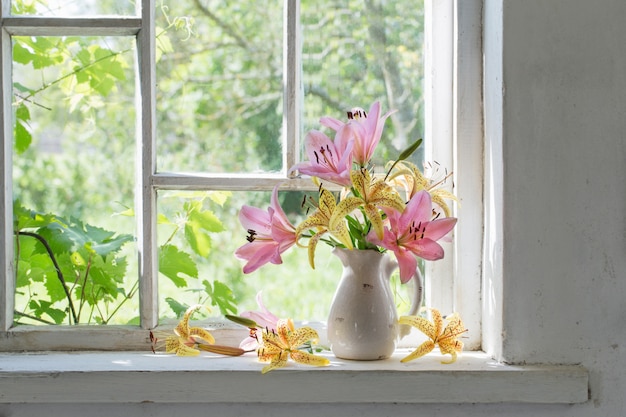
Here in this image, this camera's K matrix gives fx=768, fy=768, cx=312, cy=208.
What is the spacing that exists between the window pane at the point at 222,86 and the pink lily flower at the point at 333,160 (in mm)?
211

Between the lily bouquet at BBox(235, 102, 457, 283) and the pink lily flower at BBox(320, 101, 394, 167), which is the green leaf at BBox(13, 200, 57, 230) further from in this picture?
the pink lily flower at BBox(320, 101, 394, 167)

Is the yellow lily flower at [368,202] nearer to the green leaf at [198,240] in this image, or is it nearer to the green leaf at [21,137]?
the green leaf at [198,240]

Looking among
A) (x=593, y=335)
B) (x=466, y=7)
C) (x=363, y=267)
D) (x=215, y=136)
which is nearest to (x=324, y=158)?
(x=363, y=267)

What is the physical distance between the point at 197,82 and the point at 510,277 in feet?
2.23

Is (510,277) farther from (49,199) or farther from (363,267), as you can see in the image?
(49,199)

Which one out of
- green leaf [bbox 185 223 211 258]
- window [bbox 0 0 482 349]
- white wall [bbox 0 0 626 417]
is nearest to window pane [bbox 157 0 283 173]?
window [bbox 0 0 482 349]

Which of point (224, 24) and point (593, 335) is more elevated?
point (224, 24)

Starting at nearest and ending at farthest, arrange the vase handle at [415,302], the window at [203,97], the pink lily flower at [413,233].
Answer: the pink lily flower at [413,233] < the vase handle at [415,302] < the window at [203,97]

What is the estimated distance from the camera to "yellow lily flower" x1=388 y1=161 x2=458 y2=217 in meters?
1.29

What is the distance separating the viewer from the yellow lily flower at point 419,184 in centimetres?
129

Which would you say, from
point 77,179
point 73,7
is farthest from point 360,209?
point 73,7

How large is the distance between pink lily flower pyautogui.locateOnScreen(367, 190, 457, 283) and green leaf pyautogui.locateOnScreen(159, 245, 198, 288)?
0.41 metres

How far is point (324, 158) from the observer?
4.11 ft

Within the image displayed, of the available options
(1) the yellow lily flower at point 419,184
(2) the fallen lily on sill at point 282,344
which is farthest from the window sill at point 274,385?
(1) the yellow lily flower at point 419,184
